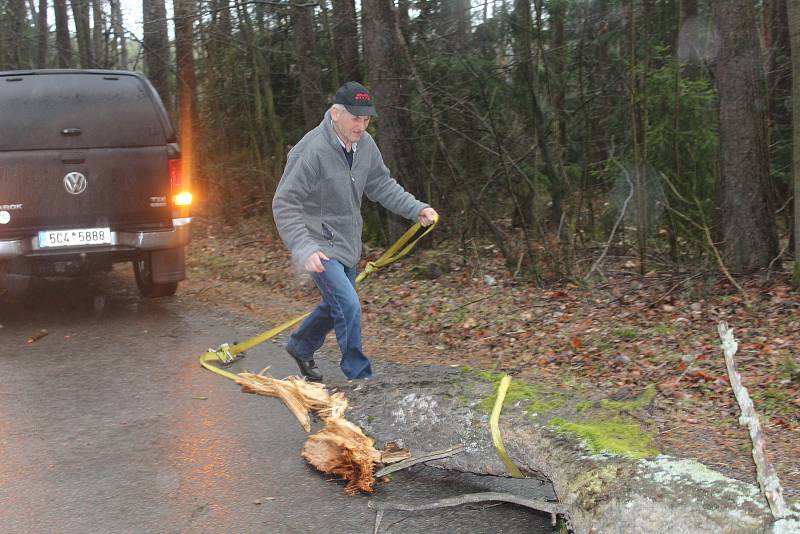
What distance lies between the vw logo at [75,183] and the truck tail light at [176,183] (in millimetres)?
831

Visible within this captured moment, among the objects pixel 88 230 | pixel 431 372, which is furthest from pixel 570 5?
pixel 431 372

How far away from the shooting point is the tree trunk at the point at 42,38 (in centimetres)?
2592

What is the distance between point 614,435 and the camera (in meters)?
3.92

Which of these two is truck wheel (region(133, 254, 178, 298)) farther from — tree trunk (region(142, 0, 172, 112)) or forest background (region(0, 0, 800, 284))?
tree trunk (region(142, 0, 172, 112))

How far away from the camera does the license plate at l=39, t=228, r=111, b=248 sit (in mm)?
8227

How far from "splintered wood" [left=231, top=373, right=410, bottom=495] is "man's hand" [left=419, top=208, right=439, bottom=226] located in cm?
148

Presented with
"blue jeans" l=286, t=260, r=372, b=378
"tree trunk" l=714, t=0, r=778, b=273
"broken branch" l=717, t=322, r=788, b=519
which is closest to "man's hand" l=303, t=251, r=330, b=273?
"blue jeans" l=286, t=260, r=372, b=378

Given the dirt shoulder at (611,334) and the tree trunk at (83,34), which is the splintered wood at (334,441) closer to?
the dirt shoulder at (611,334)

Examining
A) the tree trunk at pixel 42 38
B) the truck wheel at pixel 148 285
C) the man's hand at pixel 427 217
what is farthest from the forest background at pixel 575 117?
the tree trunk at pixel 42 38

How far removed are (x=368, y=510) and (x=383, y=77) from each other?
24.3 feet

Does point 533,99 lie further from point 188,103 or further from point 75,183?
point 188,103

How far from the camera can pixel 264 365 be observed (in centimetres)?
705

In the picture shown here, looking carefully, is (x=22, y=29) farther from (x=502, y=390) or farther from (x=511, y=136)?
(x=502, y=390)

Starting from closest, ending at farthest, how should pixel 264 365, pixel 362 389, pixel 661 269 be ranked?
pixel 362 389 < pixel 264 365 < pixel 661 269
